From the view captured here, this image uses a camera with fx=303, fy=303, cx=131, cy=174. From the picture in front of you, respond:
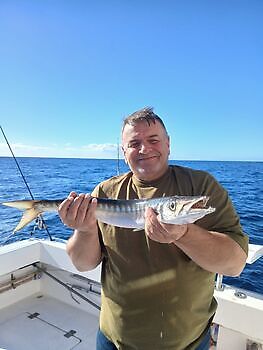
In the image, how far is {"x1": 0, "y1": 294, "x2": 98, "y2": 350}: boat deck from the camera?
3.13m

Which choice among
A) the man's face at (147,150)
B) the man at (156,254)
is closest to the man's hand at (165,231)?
the man at (156,254)

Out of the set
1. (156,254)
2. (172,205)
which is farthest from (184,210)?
(156,254)

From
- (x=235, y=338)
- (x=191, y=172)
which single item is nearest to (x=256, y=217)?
(x=235, y=338)

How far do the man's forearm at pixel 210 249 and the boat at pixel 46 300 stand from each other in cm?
122

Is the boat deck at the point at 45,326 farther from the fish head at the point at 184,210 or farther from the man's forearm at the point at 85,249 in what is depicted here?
the fish head at the point at 184,210

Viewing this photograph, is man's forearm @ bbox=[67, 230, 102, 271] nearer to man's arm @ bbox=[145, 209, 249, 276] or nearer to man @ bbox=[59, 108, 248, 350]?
man @ bbox=[59, 108, 248, 350]

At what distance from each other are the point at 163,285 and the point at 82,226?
0.57 m

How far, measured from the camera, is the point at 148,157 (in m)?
1.74

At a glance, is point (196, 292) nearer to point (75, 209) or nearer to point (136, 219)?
point (136, 219)

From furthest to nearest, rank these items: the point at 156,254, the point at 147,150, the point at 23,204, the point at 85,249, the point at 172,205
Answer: the point at 23,204, the point at 85,249, the point at 147,150, the point at 156,254, the point at 172,205

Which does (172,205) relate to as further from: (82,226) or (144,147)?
(82,226)

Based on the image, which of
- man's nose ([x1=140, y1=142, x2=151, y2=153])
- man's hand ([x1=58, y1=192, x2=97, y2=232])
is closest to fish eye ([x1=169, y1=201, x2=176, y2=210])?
man's nose ([x1=140, y1=142, x2=151, y2=153])

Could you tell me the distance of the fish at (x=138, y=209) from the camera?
144 cm

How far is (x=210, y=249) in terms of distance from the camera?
1.44 meters
